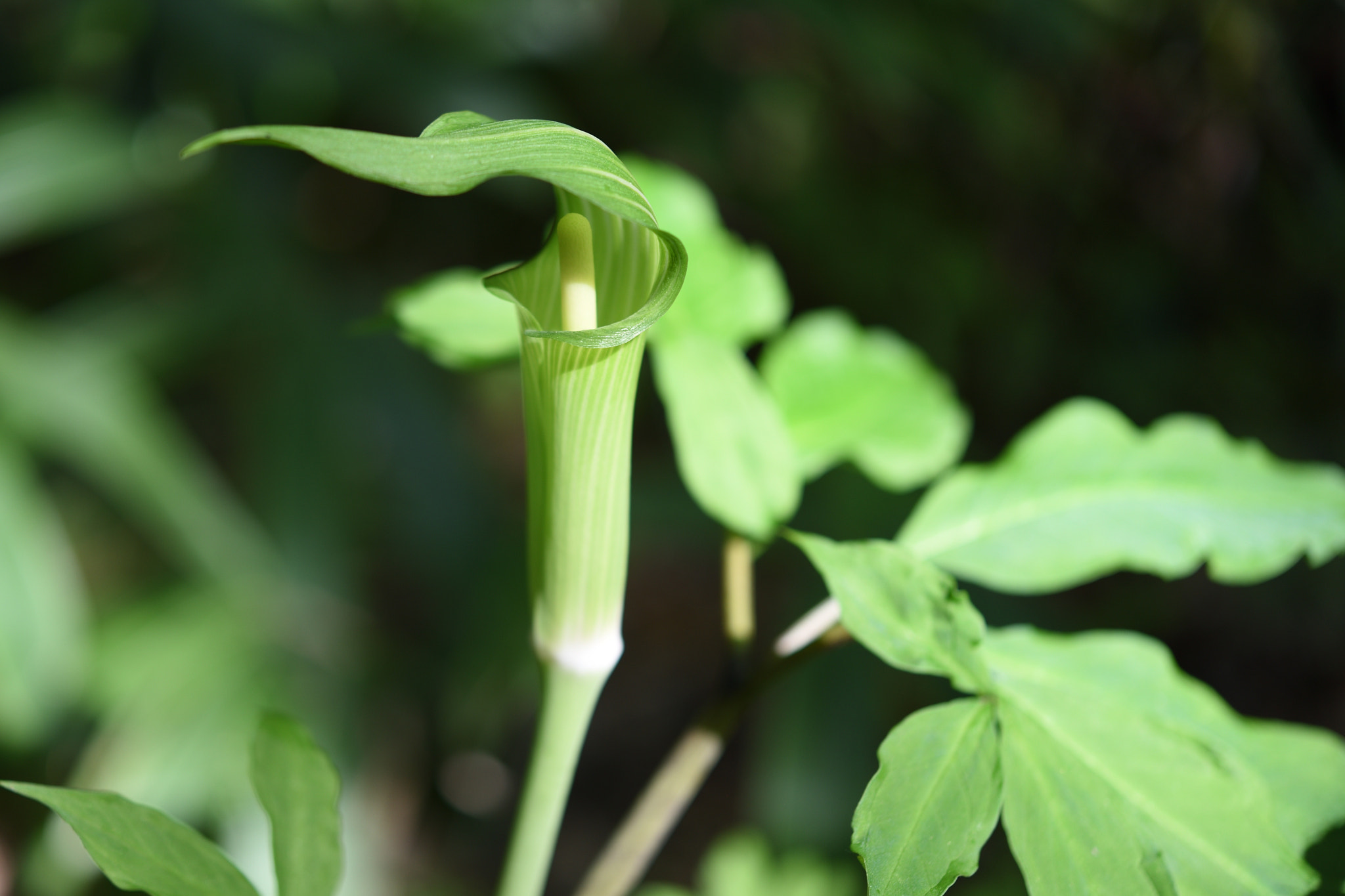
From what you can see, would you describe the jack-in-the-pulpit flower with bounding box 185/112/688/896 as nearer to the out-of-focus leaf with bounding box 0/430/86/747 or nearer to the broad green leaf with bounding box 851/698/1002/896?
the broad green leaf with bounding box 851/698/1002/896

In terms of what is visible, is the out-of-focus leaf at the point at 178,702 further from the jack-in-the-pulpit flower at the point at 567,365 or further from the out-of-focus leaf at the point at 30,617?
the jack-in-the-pulpit flower at the point at 567,365

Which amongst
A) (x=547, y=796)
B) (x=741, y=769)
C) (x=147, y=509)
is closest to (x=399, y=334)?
(x=547, y=796)

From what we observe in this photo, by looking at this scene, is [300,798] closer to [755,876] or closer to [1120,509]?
[1120,509]

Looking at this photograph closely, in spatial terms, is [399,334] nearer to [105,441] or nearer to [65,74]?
[105,441]

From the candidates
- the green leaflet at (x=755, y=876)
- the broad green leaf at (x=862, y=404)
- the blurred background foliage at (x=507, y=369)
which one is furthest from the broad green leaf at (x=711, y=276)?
the blurred background foliage at (x=507, y=369)

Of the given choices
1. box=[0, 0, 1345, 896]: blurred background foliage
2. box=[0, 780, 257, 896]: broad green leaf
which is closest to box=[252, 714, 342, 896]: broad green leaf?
box=[0, 780, 257, 896]: broad green leaf

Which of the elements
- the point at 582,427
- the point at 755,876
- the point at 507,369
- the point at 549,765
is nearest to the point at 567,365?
the point at 582,427
